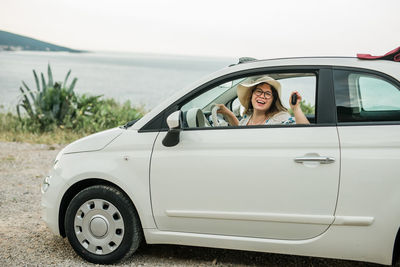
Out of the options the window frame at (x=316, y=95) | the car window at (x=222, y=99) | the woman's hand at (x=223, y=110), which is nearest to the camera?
the window frame at (x=316, y=95)

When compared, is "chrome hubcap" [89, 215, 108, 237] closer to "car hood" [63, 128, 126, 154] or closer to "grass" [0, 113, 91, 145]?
"car hood" [63, 128, 126, 154]

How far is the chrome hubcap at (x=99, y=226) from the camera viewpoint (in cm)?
373

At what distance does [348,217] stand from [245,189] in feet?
2.44

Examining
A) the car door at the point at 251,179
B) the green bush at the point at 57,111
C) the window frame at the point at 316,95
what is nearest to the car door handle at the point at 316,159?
the car door at the point at 251,179

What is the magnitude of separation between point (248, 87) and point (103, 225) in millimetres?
1674

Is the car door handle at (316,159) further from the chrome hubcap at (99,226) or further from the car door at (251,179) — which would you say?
the chrome hubcap at (99,226)

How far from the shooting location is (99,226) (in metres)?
3.76

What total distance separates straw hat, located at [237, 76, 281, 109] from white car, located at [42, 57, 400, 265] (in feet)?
0.23

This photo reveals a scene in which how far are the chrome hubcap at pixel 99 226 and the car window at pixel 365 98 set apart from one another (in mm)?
1933

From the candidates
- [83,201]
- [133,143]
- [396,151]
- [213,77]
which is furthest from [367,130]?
[83,201]

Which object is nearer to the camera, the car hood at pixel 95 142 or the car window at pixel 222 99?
the car window at pixel 222 99

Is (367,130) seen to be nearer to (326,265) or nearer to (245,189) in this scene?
(245,189)

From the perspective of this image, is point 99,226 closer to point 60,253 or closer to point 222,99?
point 60,253

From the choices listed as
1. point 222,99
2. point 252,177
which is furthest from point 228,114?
point 252,177
